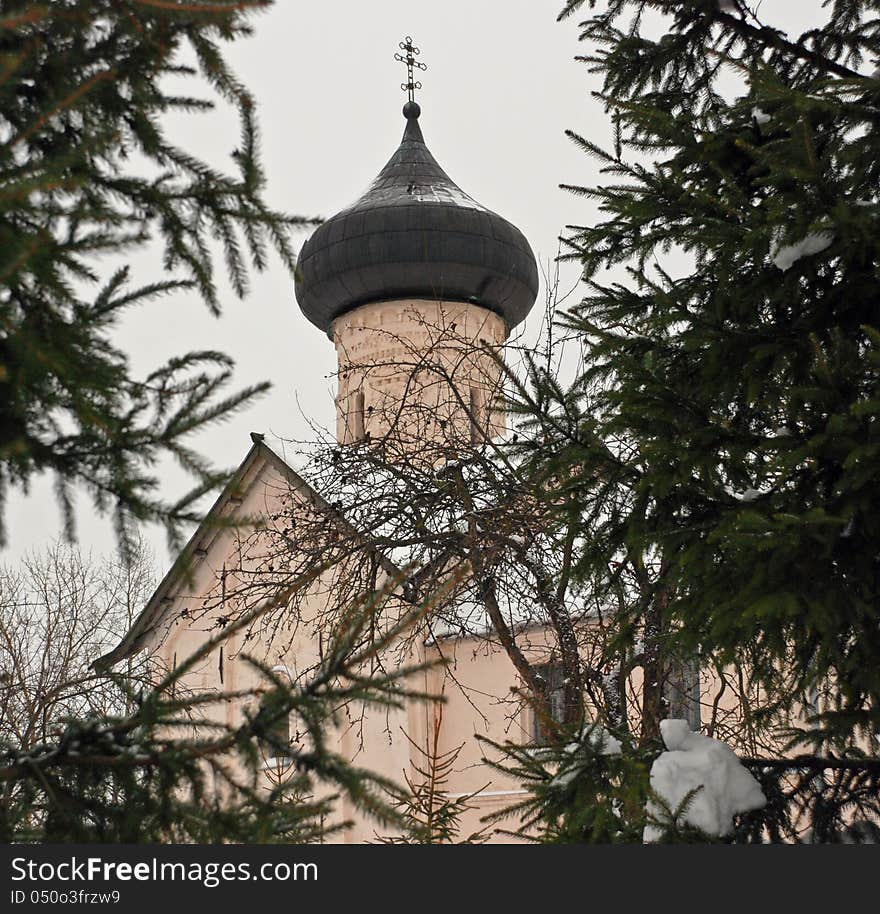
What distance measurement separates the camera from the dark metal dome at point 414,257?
65.8ft

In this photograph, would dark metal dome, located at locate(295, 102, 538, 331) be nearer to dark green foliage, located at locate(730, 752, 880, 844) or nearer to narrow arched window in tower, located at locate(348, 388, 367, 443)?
narrow arched window in tower, located at locate(348, 388, 367, 443)

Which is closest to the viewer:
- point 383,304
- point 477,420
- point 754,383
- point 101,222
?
point 101,222

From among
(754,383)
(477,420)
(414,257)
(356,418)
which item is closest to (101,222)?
(754,383)

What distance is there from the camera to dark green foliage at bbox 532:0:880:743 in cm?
408

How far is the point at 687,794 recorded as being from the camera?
4.22 meters

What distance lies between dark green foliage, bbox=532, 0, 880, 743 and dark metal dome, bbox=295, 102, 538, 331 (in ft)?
48.8

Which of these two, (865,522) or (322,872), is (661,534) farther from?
(322,872)

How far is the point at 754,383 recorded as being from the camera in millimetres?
4465

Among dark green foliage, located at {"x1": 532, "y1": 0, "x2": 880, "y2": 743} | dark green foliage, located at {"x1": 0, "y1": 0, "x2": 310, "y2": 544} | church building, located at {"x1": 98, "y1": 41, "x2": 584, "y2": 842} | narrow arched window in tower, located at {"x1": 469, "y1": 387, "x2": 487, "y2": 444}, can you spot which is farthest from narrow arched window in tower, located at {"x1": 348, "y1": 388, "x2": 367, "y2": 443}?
dark green foliage, located at {"x1": 0, "y1": 0, "x2": 310, "y2": 544}

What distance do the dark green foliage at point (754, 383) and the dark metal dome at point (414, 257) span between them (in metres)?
14.9

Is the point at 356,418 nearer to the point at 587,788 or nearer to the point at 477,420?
the point at 477,420

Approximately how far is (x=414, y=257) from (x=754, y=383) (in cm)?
1586

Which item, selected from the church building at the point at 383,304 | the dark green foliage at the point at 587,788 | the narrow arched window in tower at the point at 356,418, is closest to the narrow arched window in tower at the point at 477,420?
the church building at the point at 383,304

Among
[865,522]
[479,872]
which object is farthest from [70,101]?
[865,522]
